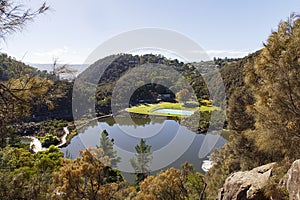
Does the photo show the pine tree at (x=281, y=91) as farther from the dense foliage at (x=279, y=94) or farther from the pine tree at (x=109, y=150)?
the pine tree at (x=109, y=150)

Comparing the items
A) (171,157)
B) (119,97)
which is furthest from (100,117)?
(171,157)

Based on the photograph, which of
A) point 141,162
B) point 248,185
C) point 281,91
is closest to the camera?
point 281,91

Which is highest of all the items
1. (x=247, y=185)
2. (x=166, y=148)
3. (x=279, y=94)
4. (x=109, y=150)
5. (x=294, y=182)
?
(x=279, y=94)

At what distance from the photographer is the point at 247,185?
3.38m

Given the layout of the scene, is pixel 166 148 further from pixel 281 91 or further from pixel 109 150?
pixel 281 91

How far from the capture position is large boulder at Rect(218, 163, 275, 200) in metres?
3.18

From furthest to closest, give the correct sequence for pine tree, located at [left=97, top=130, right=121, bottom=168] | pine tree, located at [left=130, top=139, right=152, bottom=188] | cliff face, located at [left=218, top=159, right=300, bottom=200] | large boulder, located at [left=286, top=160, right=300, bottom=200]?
pine tree, located at [left=97, top=130, right=121, bottom=168]
pine tree, located at [left=130, top=139, right=152, bottom=188]
cliff face, located at [left=218, top=159, right=300, bottom=200]
large boulder, located at [left=286, top=160, right=300, bottom=200]

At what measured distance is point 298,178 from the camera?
2.33 metres

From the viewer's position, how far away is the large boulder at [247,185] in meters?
3.18

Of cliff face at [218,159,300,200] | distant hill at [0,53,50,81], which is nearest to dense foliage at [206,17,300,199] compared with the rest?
cliff face at [218,159,300,200]

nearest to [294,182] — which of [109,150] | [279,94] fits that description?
[279,94]

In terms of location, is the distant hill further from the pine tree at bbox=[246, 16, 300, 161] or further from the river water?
the river water

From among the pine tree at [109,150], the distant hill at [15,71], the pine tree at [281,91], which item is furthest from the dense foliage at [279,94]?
the pine tree at [109,150]

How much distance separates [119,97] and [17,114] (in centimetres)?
2082
